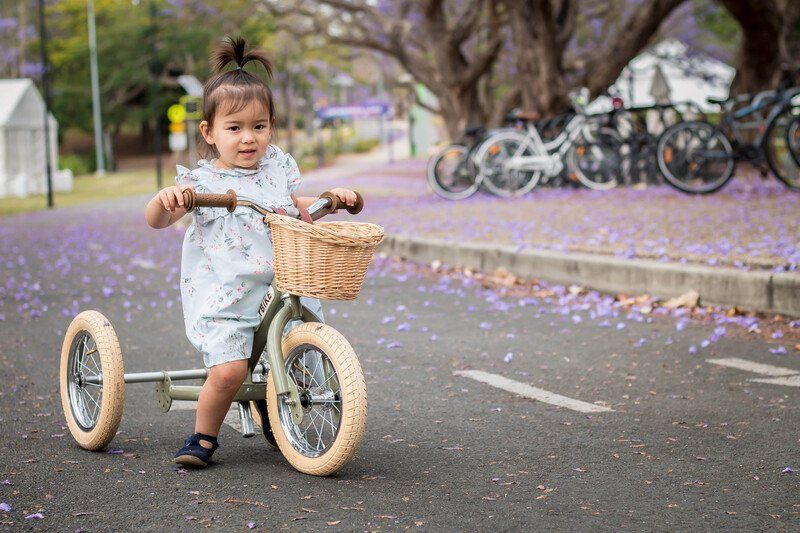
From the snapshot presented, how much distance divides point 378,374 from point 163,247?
27.3 ft

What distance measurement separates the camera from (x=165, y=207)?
3.69 m

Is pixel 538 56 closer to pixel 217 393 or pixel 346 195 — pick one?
pixel 346 195

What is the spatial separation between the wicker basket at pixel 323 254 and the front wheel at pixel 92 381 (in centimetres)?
92

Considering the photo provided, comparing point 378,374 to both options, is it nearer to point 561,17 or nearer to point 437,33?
point 561,17

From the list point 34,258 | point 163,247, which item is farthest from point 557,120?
point 34,258

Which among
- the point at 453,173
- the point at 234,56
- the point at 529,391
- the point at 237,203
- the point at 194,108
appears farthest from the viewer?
the point at 194,108

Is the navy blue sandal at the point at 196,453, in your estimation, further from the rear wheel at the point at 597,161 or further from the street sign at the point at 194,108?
the rear wheel at the point at 597,161

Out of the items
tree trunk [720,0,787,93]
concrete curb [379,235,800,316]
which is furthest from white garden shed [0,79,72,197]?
concrete curb [379,235,800,316]

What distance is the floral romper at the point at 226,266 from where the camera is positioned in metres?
3.95

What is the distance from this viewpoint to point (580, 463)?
13.1ft

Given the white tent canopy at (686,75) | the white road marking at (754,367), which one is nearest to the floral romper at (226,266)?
the white road marking at (754,367)

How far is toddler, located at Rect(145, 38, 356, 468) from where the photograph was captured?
3.95 metres

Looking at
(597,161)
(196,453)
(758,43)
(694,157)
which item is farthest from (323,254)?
(758,43)

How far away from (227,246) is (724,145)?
1081 cm
